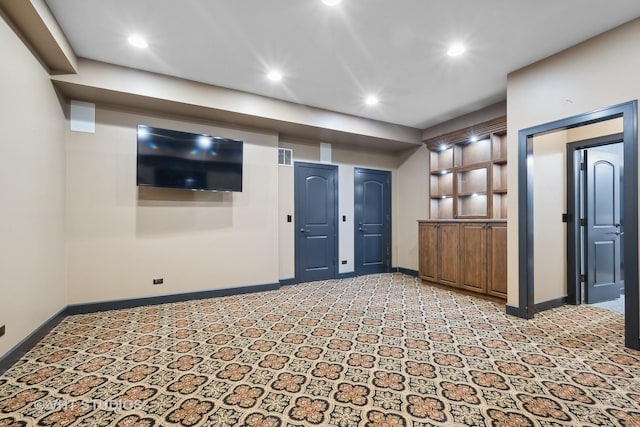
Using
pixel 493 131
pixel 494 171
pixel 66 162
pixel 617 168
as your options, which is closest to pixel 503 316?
pixel 494 171

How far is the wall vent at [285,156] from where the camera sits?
5102mm

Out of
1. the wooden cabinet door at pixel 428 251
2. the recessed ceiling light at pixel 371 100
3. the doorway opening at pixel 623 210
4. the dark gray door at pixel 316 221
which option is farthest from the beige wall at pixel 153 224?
the doorway opening at pixel 623 210

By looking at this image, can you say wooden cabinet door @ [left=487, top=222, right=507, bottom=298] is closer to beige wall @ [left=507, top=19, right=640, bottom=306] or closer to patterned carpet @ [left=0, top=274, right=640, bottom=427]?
beige wall @ [left=507, top=19, right=640, bottom=306]

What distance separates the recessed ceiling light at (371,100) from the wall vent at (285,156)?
61.8 inches

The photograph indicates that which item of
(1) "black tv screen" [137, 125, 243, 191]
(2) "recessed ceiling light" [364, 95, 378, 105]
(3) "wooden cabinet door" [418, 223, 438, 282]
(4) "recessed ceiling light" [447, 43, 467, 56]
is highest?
(4) "recessed ceiling light" [447, 43, 467, 56]

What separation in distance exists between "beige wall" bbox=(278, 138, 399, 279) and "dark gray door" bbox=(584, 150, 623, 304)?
317cm

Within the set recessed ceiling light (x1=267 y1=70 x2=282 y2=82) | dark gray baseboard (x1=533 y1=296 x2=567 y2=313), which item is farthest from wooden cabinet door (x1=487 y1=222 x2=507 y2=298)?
recessed ceiling light (x1=267 y1=70 x2=282 y2=82)

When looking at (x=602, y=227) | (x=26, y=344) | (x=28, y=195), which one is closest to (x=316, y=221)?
(x=28, y=195)

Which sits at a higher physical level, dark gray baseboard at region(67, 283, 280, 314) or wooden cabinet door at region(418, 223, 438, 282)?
wooden cabinet door at region(418, 223, 438, 282)

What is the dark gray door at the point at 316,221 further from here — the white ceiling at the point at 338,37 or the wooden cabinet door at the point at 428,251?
the white ceiling at the point at 338,37

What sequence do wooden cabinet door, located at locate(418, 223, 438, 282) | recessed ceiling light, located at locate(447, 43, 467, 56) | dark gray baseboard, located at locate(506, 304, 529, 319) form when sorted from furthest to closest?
wooden cabinet door, located at locate(418, 223, 438, 282), dark gray baseboard, located at locate(506, 304, 529, 319), recessed ceiling light, located at locate(447, 43, 467, 56)

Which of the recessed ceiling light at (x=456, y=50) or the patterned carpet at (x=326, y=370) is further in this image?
the recessed ceiling light at (x=456, y=50)

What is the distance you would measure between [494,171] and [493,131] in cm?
62

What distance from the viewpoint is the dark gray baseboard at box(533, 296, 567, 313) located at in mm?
3621
